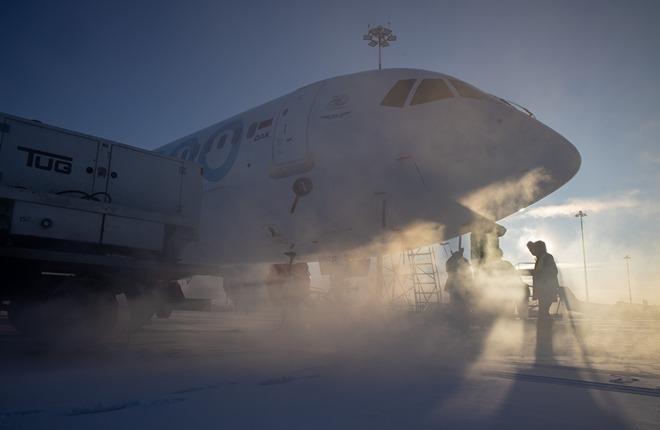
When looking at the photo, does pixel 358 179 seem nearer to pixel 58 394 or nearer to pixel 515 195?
pixel 515 195

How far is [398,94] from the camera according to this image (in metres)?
7.62

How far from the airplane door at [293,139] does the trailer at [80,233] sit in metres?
2.19

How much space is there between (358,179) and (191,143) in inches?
237

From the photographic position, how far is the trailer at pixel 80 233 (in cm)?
489

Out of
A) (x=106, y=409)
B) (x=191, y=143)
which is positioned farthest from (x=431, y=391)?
(x=191, y=143)

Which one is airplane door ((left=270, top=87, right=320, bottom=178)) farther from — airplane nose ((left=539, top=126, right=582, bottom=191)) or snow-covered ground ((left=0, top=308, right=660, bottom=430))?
airplane nose ((left=539, top=126, right=582, bottom=191))

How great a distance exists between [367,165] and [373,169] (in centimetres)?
11

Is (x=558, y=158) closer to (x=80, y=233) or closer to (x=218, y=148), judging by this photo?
(x=80, y=233)

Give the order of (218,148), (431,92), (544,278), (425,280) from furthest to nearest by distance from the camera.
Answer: (425,280) < (218,148) < (544,278) < (431,92)

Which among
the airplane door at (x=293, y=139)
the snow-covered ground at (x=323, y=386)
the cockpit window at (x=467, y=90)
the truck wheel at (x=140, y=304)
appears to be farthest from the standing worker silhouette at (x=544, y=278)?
the truck wheel at (x=140, y=304)

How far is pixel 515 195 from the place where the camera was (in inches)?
275

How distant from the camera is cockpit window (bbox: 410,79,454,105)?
7.35 meters

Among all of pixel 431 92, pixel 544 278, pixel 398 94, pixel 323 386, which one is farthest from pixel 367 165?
pixel 323 386

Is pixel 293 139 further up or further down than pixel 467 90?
further down
